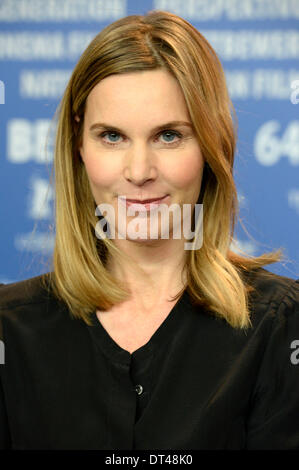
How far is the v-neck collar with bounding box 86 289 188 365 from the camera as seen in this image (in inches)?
44.7

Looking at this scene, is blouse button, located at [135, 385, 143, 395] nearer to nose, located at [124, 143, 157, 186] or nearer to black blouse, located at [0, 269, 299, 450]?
black blouse, located at [0, 269, 299, 450]

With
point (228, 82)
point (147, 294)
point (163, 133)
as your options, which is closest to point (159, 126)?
point (163, 133)

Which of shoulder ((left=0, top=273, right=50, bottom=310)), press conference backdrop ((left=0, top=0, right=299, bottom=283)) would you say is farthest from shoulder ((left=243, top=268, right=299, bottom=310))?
press conference backdrop ((left=0, top=0, right=299, bottom=283))

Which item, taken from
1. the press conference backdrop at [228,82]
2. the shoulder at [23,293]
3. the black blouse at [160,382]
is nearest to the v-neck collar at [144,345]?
the black blouse at [160,382]

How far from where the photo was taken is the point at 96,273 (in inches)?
48.4

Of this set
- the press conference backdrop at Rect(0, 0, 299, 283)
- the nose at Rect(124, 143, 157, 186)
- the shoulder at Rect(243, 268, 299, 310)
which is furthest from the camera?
the press conference backdrop at Rect(0, 0, 299, 283)

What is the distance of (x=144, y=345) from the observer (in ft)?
3.76

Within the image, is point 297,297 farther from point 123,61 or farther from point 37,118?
point 37,118

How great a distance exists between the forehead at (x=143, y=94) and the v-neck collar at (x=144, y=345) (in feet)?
1.04

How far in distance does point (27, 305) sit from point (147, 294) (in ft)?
0.67

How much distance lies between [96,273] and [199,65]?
1.26 ft

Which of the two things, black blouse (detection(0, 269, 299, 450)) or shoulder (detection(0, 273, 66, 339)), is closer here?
black blouse (detection(0, 269, 299, 450))

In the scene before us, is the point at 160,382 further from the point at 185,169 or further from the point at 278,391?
the point at 185,169

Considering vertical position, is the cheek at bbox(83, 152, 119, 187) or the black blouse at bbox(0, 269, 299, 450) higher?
the cheek at bbox(83, 152, 119, 187)
